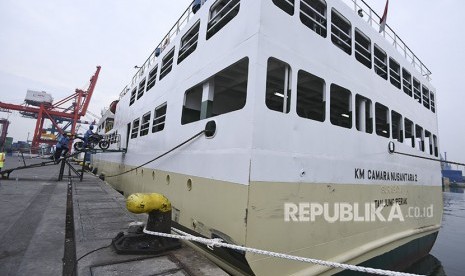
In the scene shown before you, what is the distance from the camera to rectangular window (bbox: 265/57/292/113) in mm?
4344

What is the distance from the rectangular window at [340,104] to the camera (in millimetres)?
5824

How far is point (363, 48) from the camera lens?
6480 mm

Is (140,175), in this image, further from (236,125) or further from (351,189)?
(351,189)

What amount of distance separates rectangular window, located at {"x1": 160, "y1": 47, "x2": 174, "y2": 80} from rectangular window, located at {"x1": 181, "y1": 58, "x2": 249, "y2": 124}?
6.94ft

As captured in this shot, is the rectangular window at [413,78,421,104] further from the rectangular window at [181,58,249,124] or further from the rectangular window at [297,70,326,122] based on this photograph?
the rectangular window at [181,58,249,124]

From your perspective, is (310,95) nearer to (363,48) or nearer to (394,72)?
(363,48)

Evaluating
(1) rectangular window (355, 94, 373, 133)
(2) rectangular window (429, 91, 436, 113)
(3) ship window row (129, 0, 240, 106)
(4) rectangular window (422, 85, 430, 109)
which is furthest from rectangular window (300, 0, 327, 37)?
(2) rectangular window (429, 91, 436, 113)

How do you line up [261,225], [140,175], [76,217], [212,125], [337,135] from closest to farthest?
1. [261,225]
2. [212,125]
3. [337,135]
4. [76,217]
5. [140,175]

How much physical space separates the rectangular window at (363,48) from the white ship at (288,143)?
4 centimetres

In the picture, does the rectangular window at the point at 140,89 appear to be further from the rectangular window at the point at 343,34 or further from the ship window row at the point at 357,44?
the rectangular window at the point at 343,34

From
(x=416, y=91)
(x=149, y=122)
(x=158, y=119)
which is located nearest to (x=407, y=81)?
(x=416, y=91)

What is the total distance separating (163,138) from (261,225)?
4207 mm

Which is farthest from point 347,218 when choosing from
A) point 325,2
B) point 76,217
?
point 76,217

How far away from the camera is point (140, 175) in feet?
28.4
